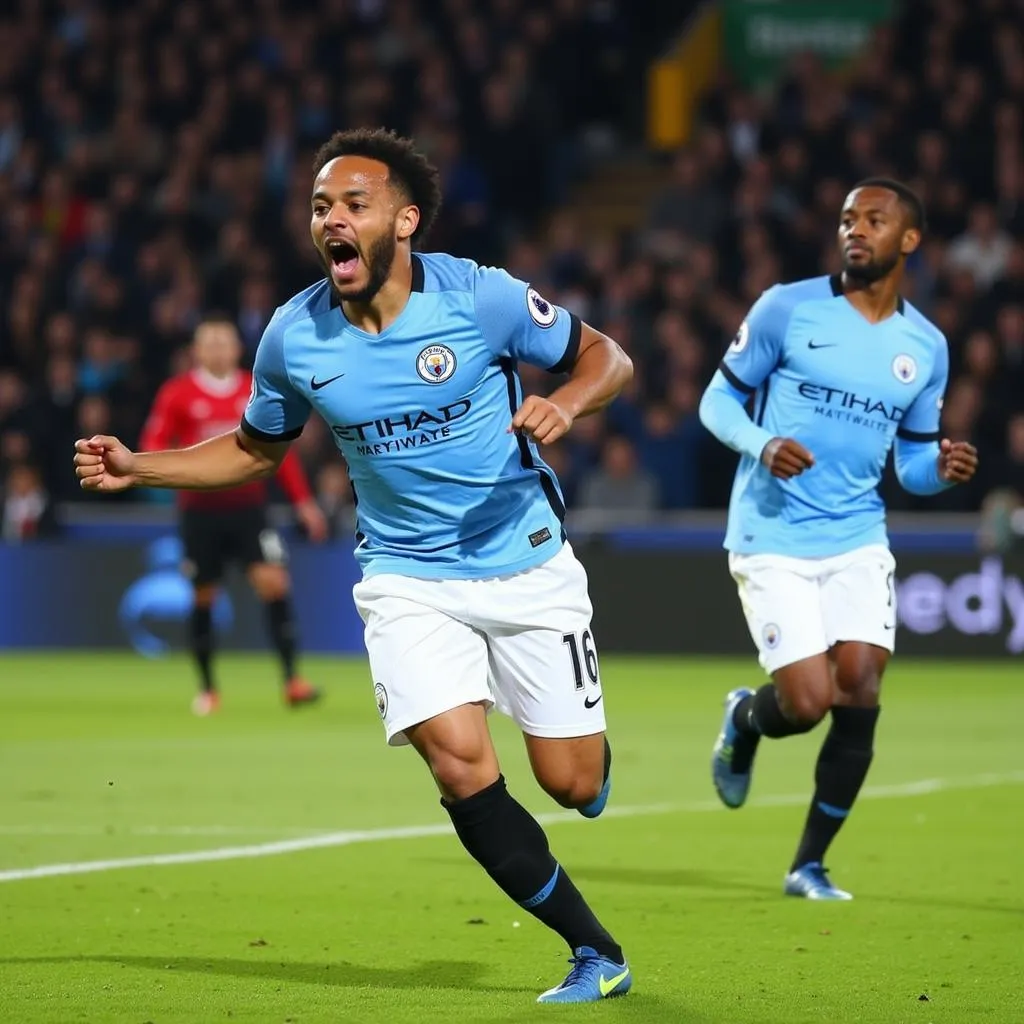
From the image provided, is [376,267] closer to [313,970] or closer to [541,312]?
[541,312]

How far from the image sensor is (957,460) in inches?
297

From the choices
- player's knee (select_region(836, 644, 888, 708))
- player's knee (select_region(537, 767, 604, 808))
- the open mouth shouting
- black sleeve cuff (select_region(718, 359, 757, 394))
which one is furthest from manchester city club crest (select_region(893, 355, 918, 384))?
the open mouth shouting

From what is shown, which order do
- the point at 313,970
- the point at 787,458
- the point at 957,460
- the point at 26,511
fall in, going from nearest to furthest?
the point at 313,970 → the point at 787,458 → the point at 957,460 → the point at 26,511

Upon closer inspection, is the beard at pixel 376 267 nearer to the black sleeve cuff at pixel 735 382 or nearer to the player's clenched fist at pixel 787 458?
the player's clenched fist at pixel 787 458

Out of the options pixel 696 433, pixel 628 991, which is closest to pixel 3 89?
pixel 696 433

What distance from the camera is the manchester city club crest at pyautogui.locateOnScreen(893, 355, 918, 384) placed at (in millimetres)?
7934

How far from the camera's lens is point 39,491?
62.5ft

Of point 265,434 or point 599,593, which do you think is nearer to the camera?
point 265,434

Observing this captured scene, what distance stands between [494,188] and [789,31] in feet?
11.9

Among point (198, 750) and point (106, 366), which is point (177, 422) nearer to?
point (198, 750)

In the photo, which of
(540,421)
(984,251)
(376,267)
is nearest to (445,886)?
(376,267)

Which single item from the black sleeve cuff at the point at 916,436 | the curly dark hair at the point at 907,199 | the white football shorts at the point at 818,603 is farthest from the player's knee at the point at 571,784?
the curly dark hair at the point at 907,199

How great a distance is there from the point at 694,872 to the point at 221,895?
5.57ft

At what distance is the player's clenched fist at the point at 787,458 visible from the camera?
289 inches
